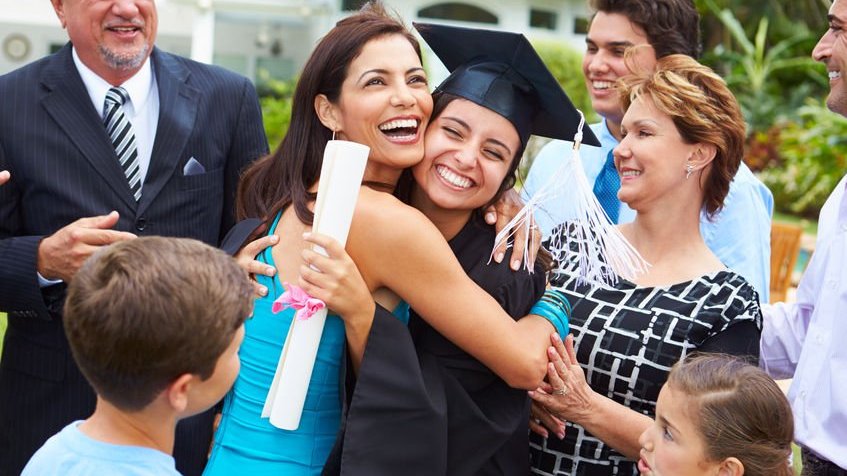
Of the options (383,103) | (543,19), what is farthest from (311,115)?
(543,19)

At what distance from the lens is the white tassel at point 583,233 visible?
3.12 metres

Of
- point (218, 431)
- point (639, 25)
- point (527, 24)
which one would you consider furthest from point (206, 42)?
point (218, 431)

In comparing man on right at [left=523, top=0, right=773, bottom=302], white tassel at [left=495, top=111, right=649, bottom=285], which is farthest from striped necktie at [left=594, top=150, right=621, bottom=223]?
white tassel at [left=495, top=111, right=649, bottom=285]

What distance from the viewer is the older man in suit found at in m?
3.48

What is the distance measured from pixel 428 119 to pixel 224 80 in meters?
1.18

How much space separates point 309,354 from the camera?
2600 mm

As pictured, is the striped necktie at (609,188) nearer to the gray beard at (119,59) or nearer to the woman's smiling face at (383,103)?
the woman's smiling face at (383,103)

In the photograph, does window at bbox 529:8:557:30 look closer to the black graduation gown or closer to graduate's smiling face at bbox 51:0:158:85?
graduate's smiling face at bbox 51:0:158:85

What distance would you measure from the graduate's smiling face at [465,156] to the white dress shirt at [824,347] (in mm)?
1131

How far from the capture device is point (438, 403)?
2.70m

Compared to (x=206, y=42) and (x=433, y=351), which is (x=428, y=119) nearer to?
(x=433, y=351)

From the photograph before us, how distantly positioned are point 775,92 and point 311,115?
2272 centimetres

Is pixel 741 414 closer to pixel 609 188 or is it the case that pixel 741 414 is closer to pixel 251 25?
pixel 609 188

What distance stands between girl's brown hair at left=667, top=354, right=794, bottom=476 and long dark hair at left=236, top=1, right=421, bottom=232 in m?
1.23
